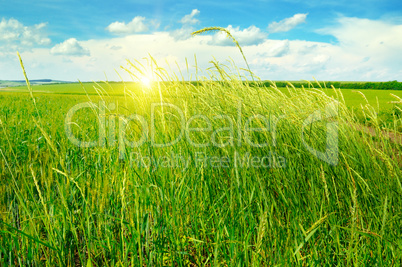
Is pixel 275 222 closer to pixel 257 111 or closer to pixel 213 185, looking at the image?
pixel 213 185

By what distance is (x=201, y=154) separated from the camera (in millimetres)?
1992

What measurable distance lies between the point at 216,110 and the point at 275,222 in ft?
3.31

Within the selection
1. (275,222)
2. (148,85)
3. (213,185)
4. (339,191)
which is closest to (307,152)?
(339,191)

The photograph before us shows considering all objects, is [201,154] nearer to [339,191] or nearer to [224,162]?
[224,162]

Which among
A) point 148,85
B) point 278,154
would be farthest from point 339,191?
point 148,85

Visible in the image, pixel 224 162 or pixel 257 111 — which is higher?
pixel 257 111

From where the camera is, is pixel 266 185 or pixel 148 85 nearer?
pixel 266 185

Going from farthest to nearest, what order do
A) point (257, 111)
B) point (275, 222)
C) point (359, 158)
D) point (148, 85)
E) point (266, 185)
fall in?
point (148, 85), point (257, 111), point (359, 158), point (266, 185), point (275, 222)

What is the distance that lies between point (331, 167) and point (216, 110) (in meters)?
0.95

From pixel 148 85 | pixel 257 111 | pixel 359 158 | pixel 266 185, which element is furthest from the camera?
pixel 148 85

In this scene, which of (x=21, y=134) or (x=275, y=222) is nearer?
(x=275, y=222)

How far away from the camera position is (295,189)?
1680mm

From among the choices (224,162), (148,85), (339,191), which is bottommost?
(339,191)

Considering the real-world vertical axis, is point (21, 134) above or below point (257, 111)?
below
